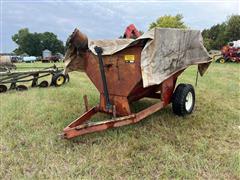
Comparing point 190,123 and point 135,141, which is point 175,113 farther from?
point 135,141

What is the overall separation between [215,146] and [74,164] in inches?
67.9

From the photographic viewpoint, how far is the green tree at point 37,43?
214 feet

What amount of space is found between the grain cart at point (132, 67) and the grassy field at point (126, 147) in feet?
0.79

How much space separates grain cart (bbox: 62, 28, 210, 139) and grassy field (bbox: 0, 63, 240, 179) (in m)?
0.24

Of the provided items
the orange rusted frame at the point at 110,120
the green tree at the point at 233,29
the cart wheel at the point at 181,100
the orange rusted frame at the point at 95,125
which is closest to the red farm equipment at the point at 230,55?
the cart wheel at the point at 181,100

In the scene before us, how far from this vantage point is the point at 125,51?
3320 mm

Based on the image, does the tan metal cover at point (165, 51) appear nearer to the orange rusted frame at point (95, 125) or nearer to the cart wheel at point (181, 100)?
the cart wheel at point (181, 100)

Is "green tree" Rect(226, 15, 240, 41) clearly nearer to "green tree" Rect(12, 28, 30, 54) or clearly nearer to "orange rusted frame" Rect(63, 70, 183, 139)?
"orange rusted frame" Rect(63, 70, 183, 139)

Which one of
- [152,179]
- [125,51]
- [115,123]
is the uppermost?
[125,51]

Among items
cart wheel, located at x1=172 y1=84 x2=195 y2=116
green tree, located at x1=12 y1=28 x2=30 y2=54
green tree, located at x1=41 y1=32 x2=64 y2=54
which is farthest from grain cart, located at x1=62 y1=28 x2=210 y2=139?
green tree, located at x1=12 y1=28 x2=30 y2=54

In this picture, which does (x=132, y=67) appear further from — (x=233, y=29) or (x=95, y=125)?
(x=233, y=29)

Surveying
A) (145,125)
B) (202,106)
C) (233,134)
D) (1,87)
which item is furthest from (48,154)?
(1,87)

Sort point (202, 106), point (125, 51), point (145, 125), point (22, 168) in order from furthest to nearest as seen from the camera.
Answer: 1. point (202, 106)
2. point (145, 125)
3. point (125, 51)
4. point (22, 168)

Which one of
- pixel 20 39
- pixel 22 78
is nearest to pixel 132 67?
pixel 22 78
